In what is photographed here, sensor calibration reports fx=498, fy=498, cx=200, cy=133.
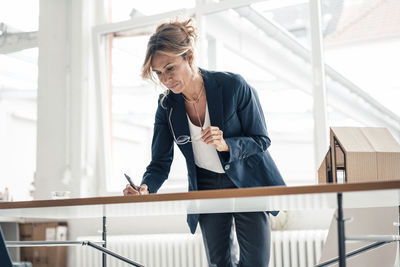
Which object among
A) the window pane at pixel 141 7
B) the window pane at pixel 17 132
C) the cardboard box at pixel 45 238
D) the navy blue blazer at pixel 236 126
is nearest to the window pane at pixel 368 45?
the window pane at pixel 141 7

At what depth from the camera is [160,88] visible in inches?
161

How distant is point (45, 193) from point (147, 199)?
2.97 meters

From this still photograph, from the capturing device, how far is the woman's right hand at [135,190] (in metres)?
1.75

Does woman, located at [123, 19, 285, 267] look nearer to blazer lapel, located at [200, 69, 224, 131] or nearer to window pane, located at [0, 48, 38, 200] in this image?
blazer lapel, located at [200, 69, 224, 131]

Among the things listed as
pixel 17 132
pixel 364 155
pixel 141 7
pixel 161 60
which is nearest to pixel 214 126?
pixel 161 60

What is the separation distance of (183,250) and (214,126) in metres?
1.90

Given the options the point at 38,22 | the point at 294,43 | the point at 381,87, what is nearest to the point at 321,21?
the point at 294,43

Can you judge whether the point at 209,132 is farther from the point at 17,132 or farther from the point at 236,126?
the point at 17,132

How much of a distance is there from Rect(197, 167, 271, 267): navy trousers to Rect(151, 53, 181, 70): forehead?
423 mm

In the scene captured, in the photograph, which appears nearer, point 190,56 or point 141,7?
point 190,56

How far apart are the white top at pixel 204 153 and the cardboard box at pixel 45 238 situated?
2418mm

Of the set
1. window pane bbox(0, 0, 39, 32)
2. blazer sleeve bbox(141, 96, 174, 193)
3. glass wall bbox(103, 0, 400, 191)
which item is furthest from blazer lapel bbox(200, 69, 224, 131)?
window pane bbox(0, 0, 39, 32)

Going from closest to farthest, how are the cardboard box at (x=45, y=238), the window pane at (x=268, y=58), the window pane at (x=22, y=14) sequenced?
the window pane at (x=268, y=58) < the cardboard box at (x=45, y=238) < the window pane at (x=22, y=14)

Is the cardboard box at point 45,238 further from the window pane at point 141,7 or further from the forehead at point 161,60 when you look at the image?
the forehead at point 161,60
